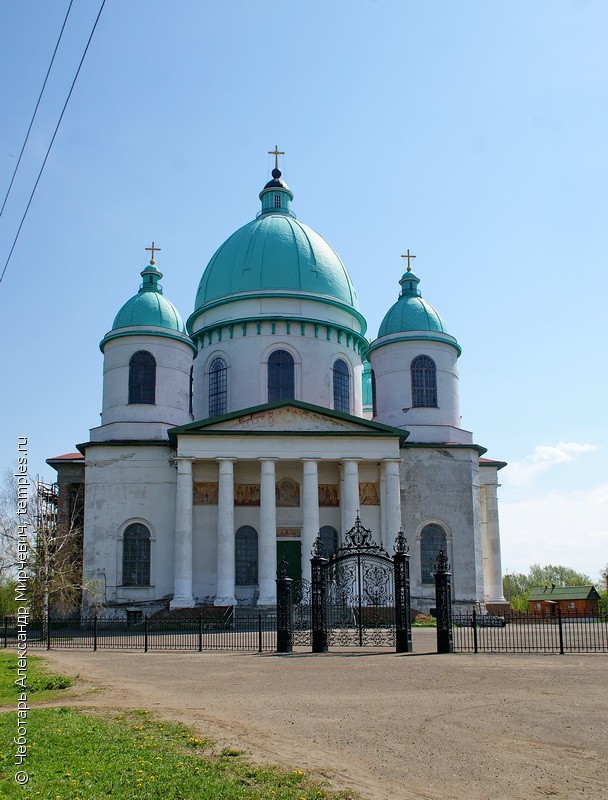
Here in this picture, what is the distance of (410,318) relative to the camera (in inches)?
1661

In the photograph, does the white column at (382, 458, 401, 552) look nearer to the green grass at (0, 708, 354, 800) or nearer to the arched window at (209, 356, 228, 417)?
the arched window at (209, 356, 228, 417)

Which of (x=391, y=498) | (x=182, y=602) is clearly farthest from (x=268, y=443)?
(x=182, y=602)

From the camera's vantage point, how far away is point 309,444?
3662cm

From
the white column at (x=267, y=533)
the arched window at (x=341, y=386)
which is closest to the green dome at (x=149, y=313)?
the arched window at (x=341, y=386)

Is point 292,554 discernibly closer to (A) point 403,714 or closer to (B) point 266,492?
(B) point 266,492

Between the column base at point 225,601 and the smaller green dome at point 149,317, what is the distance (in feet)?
41.8

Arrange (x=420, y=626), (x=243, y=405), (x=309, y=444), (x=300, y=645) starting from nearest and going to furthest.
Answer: (x=300, y=645), (x=420, y=626), (x=309, y=444), (x=243, y=405)

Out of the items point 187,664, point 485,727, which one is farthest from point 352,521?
point 485,727

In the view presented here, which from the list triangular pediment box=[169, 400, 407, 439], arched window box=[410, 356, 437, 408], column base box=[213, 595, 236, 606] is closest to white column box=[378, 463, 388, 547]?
triangular pediment box=[169, 400, 407, 439]

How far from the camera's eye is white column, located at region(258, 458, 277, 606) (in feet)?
115

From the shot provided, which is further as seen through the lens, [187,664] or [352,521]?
[352,521]

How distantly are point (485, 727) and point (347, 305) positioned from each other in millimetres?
34761

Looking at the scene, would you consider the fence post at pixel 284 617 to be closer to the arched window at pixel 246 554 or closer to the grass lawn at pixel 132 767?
the grass lawn at pixel 132 767

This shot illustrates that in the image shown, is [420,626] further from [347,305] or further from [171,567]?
[347,305]
